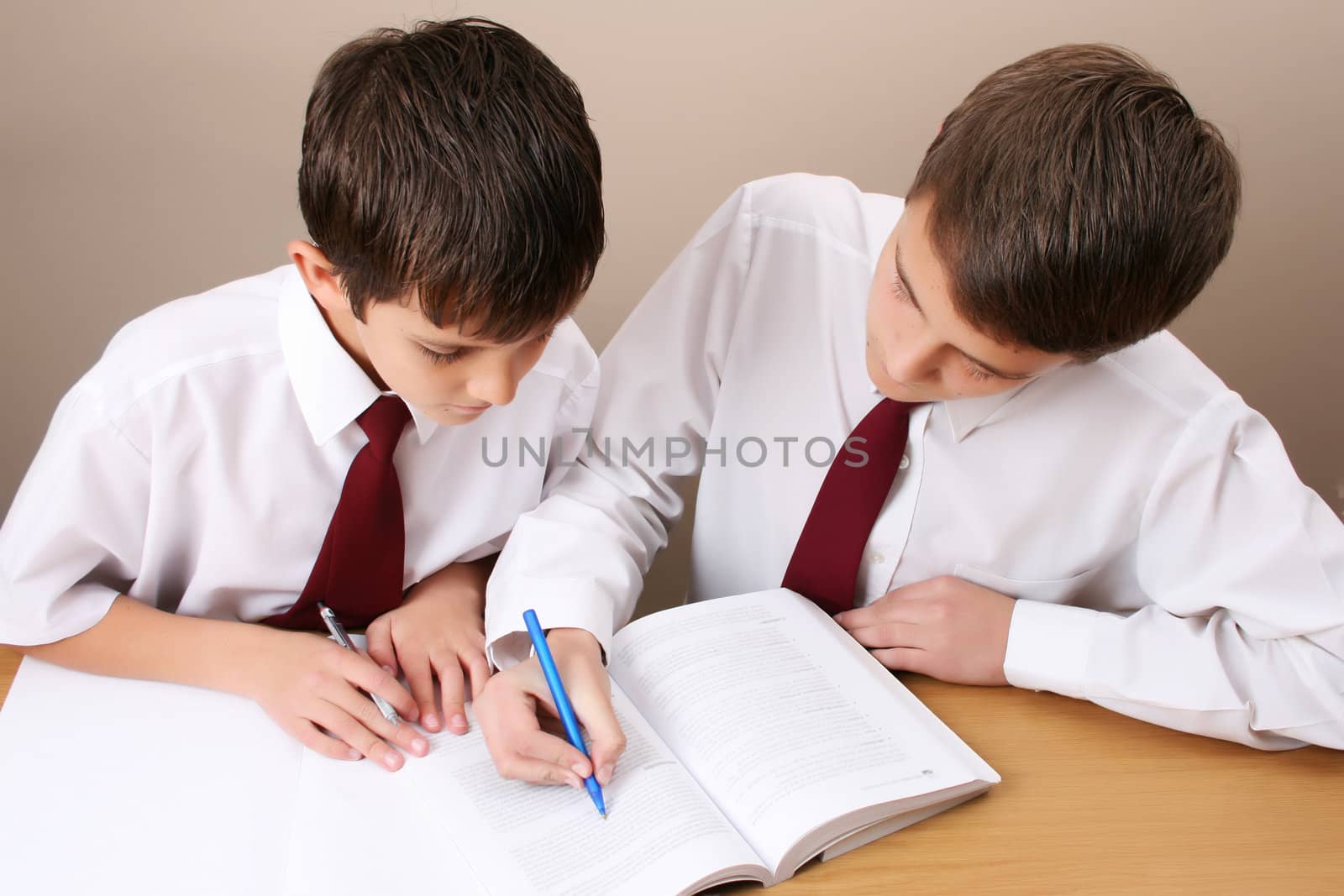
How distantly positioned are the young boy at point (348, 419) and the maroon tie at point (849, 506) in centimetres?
33

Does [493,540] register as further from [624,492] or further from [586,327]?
[586,327]

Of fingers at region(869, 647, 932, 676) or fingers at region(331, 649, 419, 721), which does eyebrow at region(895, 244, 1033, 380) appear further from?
fingers at region(331, 649, 419, 721)

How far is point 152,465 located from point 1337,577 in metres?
1.19

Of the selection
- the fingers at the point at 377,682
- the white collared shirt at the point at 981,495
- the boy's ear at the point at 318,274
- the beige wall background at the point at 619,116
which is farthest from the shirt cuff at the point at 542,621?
the beige wall background at the point at 619,116

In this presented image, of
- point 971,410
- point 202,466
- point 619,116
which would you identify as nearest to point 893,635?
point 971,410

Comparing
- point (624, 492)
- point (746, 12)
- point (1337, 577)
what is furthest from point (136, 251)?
point (1337, 577)

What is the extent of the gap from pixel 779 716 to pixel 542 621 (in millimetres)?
261

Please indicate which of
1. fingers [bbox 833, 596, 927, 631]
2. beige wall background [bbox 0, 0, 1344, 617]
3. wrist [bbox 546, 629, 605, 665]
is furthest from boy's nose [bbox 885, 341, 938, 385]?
beige wall background [bbox 0, 0, 1344, 617]

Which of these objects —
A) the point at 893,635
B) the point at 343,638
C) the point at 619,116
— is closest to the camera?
the point at 343,638

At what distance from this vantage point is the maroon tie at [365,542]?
1.09 m

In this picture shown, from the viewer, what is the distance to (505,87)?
0.90 metres

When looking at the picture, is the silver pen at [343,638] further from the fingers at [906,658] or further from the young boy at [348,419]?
the fingers at [906,658]

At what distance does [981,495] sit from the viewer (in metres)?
1.21

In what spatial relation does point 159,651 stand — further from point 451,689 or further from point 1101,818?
point 1101,818
